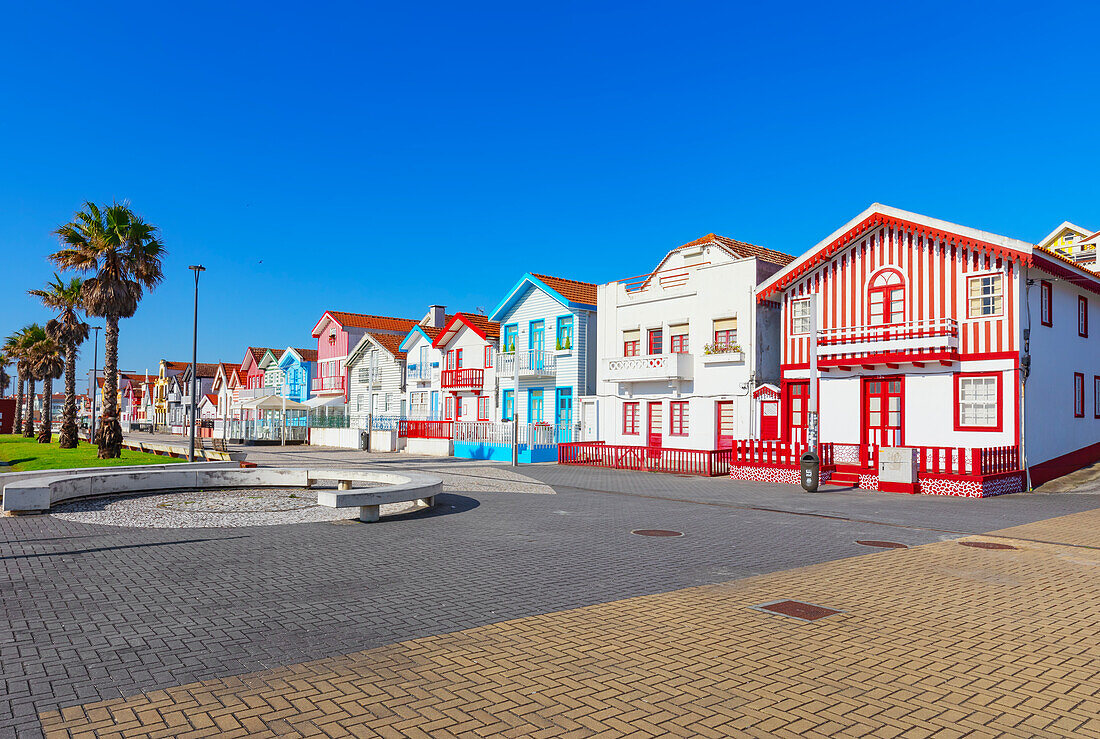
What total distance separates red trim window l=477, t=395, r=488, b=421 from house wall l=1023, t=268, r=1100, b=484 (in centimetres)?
2550

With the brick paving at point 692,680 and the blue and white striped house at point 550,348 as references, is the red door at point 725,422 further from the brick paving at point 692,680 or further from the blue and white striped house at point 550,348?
the brick paving at point 692,680

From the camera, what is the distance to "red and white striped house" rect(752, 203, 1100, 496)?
21766mm

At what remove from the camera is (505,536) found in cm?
1180

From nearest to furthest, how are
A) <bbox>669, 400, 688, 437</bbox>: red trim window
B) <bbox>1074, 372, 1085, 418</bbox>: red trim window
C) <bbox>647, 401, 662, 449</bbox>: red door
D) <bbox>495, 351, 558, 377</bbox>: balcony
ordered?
<bbox>1074, 372, 1085, 418</bbox>: red trim window < <bbox>669, 400, 688, 437</bbox>: red trim window < <bbox>647, 401, 662, 449</bbox>: red door < <bbox>495, 351, 558, 377</bbox>: balcony

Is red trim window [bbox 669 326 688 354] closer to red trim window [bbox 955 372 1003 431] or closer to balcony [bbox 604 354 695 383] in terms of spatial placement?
balcony [bbox 604 354 695 383]

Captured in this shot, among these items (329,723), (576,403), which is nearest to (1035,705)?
(329,723)

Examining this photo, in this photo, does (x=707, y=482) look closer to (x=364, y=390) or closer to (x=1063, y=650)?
(x=1063, y=650)

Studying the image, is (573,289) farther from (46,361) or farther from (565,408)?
(46,361)

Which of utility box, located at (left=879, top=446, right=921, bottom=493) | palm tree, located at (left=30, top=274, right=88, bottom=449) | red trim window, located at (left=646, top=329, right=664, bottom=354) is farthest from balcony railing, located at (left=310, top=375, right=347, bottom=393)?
utility box, located at (left=879, top=446, right=921, bottom=493)

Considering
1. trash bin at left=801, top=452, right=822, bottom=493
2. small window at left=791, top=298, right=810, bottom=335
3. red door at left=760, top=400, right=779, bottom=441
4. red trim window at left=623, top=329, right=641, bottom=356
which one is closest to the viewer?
trash bin at left=801, top=452, right=822, bottom=493

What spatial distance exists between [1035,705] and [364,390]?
51991 mm

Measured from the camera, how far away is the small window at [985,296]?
2241 cm

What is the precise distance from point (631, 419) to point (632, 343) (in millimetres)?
3238

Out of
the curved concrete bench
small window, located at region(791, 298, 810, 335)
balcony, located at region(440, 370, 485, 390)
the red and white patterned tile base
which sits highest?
small window, located at region(791, 298, 810, 335)
